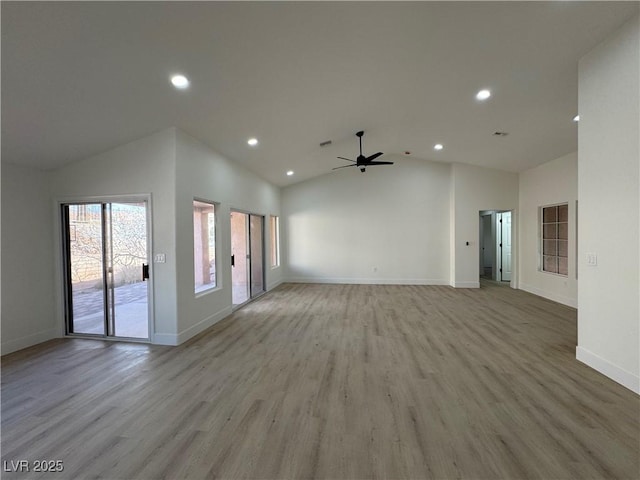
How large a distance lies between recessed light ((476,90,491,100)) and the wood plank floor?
3.41 meters

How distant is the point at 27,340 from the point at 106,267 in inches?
50.9

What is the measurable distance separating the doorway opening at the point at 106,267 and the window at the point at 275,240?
13.8 feet

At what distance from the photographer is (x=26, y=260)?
383 centimetres

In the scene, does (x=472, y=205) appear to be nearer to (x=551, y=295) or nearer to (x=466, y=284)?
(x=466, y=284)

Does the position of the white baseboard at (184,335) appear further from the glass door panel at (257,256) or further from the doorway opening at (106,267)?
the glass door panel at (257,256)

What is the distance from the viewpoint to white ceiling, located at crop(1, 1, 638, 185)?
2236 mm

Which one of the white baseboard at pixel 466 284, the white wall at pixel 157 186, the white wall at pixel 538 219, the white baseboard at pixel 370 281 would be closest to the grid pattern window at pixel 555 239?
the white wall at pixel 538 219

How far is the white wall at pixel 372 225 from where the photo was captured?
26.6ft

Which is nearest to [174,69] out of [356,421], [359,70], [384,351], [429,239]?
[359,70]

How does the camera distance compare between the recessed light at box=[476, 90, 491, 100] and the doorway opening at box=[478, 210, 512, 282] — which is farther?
the doorway opening at box=[478, 210, 512, 282]

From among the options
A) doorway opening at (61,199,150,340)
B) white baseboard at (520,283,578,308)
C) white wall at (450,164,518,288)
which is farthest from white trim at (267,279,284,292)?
white baseboard at (520,283,578,308)

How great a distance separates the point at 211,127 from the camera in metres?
4.04

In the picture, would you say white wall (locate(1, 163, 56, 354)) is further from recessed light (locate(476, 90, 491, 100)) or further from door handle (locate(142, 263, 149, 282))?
recessed light (locate(476, 90, 491, 100))

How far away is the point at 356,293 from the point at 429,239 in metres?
2.77
